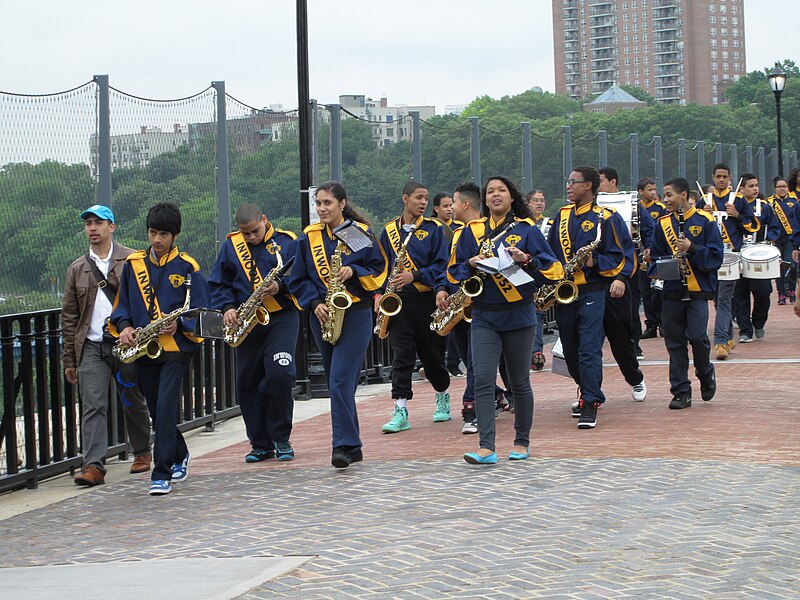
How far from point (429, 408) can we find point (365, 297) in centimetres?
354

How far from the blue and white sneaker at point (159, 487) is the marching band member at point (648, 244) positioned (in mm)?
7130

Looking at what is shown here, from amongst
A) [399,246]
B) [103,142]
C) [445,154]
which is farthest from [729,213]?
[103,142]

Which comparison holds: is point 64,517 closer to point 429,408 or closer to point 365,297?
point 365,297

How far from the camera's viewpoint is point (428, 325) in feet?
38.0

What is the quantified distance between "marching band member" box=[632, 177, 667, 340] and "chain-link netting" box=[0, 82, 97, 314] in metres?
6.24

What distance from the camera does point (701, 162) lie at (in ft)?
124

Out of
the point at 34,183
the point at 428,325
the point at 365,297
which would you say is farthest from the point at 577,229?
the point at 34,183

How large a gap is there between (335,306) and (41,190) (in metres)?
2.81

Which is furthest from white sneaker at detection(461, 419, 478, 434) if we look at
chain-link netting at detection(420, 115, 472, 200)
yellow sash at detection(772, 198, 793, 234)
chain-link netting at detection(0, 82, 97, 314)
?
yellow sash at detection(772, 198, 793, 234)

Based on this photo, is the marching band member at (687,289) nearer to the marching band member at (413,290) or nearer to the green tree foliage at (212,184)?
the marching band member at (413,290)

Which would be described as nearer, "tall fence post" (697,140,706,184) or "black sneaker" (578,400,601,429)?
"black sneaker" (578,400,601,429)

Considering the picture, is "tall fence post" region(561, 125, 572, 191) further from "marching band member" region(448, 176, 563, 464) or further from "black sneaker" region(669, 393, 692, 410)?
"marching band member" region(448, 176, 563, 464)

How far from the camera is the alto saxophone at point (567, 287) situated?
36.6ft

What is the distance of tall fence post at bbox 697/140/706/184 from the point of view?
123 ft
